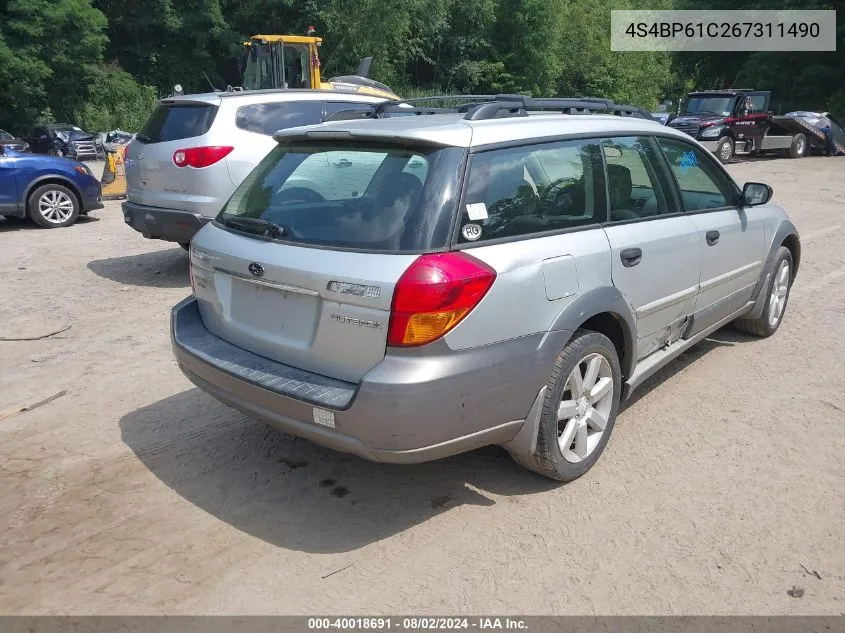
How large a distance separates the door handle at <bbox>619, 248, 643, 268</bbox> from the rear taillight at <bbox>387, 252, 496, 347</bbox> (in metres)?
1.11

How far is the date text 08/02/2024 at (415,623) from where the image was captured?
265 centimetres

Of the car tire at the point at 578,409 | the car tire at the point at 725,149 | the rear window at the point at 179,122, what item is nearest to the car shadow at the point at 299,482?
the car tire at the point at 578,409

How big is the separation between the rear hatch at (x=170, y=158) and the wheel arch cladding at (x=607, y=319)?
4.76 metres

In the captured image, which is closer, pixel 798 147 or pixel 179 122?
pixel 179 122

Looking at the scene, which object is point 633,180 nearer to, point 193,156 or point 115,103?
point 193,156

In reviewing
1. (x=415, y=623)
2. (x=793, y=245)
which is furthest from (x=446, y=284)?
(x=793, y=245)

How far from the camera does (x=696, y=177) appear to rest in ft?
15.5

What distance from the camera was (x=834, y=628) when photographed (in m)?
2.64

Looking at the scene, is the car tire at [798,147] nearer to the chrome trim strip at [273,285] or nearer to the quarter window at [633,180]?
the quarter window at [633,180]

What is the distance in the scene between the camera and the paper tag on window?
312 cm

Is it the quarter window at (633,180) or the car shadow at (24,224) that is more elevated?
the quarter window at (633,180)

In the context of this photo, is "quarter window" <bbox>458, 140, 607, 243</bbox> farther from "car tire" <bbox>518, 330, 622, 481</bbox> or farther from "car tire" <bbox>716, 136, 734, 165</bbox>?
"car tire" <bbox>716, 136, 734, 165</bbox>

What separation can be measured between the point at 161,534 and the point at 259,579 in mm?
588

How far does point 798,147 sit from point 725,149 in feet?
13.4
